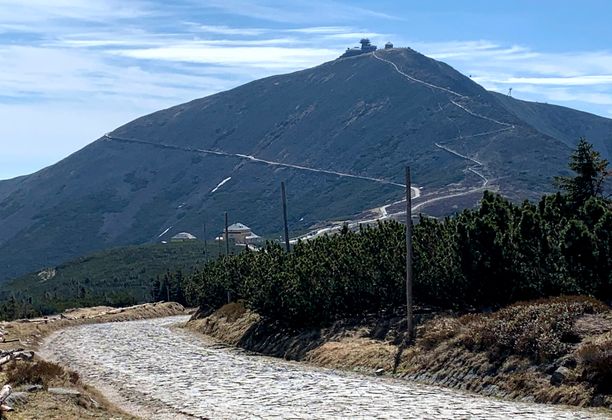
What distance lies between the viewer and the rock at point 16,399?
23.1 meters

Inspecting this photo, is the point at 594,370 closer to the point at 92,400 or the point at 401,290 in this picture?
the point at 92,400

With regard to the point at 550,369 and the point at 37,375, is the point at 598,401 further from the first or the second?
the point at 37,375

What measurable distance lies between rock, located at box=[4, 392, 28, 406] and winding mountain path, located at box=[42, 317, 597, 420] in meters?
4.06

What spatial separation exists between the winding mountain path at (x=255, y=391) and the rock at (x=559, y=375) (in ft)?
4.51

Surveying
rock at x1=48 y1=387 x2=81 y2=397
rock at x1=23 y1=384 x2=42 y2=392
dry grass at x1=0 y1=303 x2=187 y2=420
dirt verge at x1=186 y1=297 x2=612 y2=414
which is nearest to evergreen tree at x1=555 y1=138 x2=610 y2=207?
dirt verge at x1=186 y1=297 x2=612 y2=414

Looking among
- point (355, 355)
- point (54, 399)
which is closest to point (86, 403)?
point (54, 399)

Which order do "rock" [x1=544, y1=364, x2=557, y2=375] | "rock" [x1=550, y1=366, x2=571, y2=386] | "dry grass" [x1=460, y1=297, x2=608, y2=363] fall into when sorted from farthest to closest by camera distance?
"dry grass" [x1=460, y1=297, x2=608, y2=363]
"rock" [x1=544, y1=364, x2=557, y2=375]
"rock" [x1=550, y1=366, x2=571, y2=386]

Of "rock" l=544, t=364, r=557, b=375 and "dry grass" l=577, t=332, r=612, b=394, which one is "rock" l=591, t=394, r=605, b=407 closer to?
"dry grass" l=577, t=332, r=612, b=394

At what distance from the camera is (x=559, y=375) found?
26312 millimetres

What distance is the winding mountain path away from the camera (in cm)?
2494

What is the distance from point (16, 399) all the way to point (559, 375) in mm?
15686

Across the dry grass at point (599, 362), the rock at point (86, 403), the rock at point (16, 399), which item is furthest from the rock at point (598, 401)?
the rock at point (16, 399)

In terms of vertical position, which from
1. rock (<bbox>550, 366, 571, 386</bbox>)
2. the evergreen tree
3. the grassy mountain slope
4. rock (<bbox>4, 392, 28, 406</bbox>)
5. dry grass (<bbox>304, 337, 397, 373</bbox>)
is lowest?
the grassy mountain slope

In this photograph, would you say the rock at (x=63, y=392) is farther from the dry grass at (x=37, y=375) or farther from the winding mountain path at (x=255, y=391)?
the winding mountain path at (x=255, y=391)
